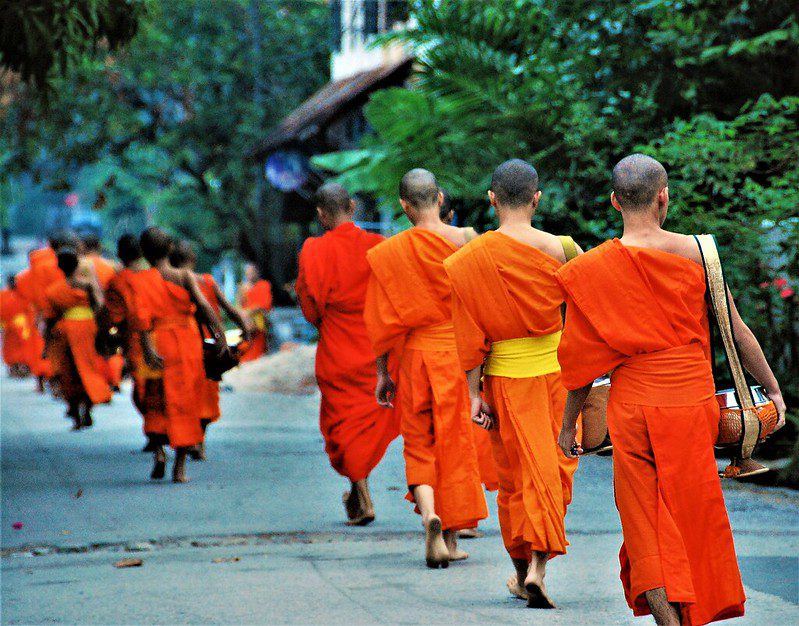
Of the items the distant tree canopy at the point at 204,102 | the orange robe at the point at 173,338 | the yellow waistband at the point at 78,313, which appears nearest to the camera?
the orange robe at the point at 173,338

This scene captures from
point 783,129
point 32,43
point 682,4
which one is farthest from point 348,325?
point 682,4

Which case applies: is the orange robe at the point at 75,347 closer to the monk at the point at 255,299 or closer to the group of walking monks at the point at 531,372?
the group of walking monks at the point at 531,372

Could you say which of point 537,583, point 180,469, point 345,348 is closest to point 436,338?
point 345,348

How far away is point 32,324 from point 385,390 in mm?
16176

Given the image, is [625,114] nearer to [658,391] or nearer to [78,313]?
[78,313]

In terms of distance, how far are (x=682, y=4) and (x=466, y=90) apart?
8.39ft

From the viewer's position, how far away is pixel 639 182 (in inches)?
201

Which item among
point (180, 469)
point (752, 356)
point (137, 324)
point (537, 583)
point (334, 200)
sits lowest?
point (180, 469)

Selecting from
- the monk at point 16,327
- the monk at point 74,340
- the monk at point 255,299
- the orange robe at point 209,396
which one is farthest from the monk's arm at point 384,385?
the monk at point 16,327

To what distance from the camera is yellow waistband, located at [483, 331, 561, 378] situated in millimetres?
6301

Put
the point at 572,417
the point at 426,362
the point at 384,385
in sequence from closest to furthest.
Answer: the point at 572,417 → the point at 426,362 → the point at 384,385

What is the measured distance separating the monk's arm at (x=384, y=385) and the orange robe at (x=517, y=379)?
4.53 ft

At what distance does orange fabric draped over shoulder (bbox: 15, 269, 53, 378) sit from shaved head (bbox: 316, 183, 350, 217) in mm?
8801

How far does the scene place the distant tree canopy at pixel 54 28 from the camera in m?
9.45
